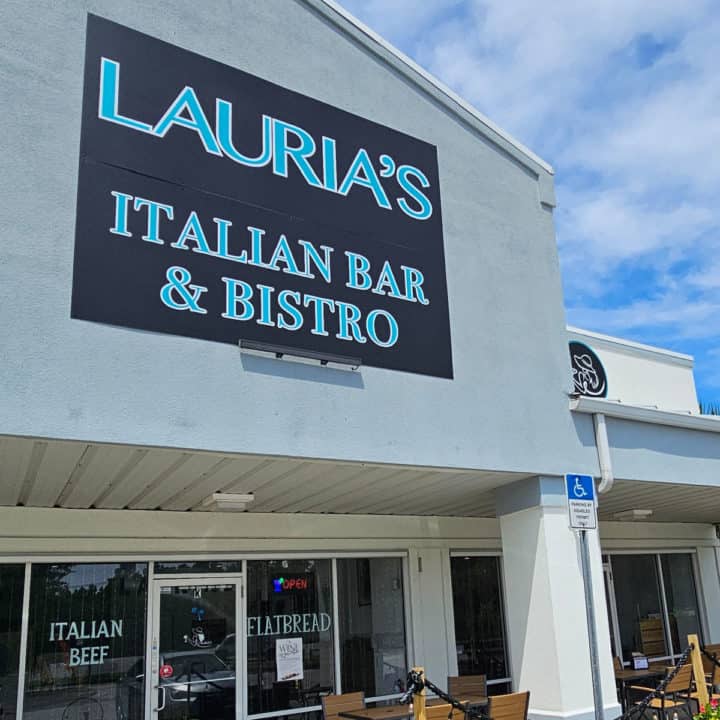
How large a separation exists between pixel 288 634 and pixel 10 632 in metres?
3.33

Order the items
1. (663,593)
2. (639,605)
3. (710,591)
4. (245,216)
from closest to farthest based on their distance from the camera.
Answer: (245,216) → (639,605) → (663,593) → (710,591)

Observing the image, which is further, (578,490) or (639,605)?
(639,605)

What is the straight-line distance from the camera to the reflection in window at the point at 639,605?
14672 mm

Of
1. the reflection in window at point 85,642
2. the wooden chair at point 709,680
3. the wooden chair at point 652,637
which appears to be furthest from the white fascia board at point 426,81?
the wooden chair at point 652,637

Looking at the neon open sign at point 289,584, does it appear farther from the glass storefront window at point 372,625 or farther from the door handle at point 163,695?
the door handle at point 163,695

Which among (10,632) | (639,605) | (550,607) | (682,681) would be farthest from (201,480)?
(639,605)

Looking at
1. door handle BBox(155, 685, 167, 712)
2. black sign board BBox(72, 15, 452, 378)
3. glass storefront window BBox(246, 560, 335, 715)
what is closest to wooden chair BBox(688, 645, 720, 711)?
glass storefront window BBox(246, 560, 335, 715)

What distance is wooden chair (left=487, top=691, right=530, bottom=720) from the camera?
7852 mm

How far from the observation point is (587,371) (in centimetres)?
1241

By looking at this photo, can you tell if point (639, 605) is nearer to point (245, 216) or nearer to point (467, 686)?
point (467, 686)

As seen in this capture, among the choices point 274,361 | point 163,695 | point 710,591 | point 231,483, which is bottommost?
point 163,695

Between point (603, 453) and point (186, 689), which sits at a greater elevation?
point (603, 453)

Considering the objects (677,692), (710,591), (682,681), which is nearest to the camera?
(682,681)

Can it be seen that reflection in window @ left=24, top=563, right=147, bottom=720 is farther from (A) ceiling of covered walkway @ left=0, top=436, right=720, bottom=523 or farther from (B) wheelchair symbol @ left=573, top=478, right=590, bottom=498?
(B) wheelchair symbol @ left=573, top=478, right=590, bottom=498
